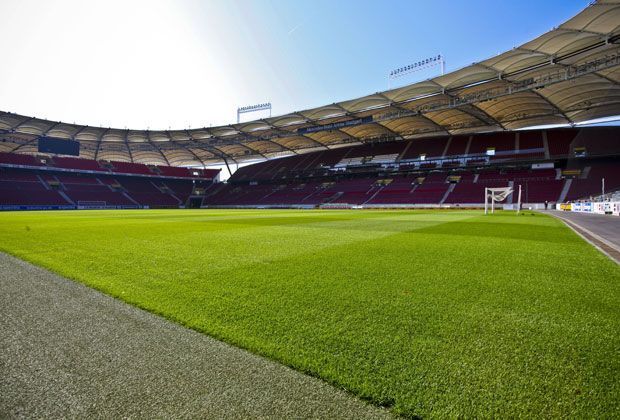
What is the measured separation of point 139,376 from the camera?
1.92 m

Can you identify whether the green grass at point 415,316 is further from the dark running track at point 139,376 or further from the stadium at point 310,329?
the dark running track at point 139,376

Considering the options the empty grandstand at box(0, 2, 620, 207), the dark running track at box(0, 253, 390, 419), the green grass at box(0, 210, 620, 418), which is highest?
the empty grandstand at box(0, 2, 620, 207)

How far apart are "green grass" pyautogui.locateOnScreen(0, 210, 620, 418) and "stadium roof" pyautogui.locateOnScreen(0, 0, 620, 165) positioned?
26220 mm

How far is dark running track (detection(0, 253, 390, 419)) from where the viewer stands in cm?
160

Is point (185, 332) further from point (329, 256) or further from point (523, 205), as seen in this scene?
point (523, 205)

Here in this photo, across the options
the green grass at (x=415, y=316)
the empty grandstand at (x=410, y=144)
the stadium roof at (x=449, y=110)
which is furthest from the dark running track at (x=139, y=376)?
the empty grandstand at (x=410, y=144)

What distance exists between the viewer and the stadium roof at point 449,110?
80.7 feet

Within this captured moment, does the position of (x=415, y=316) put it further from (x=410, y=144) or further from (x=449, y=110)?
(x=410, y=144)

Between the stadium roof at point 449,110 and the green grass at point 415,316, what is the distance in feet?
86.0

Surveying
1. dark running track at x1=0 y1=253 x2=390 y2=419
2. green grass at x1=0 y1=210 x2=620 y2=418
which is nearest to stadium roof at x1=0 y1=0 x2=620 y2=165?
green grass at x1=0 y1=210 x2=620 y2=418

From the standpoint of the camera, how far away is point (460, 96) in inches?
1382

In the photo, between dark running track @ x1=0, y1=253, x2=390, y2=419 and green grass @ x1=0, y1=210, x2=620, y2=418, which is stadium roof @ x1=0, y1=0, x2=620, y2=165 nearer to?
green grass @ x1=0, y1=210, x2=620, y2=418

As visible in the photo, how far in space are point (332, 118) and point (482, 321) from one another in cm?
4396

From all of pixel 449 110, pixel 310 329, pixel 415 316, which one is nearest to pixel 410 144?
pixel 449 110
